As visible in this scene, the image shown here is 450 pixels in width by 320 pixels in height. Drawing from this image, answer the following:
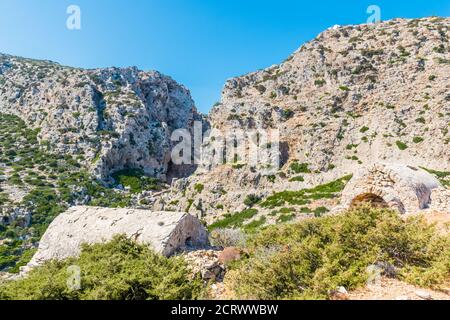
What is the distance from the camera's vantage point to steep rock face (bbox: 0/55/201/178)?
77.1 meters

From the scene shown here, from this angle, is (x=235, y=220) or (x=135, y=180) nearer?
(x=235, y=220)

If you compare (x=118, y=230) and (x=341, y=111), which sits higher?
(x=341, y=111)

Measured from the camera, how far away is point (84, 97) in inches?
3268

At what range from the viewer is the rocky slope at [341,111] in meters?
49.0

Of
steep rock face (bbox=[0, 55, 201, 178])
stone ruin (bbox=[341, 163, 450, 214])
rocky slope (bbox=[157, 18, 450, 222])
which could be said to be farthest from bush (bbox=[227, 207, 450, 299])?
steep rock face (bbox=[0, 55, 201, 178])

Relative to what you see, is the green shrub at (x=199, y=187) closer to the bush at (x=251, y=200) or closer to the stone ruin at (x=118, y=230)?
the bush at (x=251, y=200)

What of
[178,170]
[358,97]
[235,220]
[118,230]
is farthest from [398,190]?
[178,170]

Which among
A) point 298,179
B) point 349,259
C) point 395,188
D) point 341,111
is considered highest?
point 341,111

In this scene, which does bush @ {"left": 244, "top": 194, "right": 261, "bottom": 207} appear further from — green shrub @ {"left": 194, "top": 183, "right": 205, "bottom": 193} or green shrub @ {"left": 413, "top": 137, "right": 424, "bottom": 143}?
green shrub @ {"left": 413, "top": 137, "right": 424, "bottom": 143}

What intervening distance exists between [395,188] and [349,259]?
945 centimetres

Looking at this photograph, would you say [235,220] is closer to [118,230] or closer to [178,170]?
[118,230]

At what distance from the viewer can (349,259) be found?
10.9m

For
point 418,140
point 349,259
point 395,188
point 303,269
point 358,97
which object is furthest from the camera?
point 358,97

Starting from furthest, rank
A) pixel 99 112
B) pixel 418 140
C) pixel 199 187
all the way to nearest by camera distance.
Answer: pixel 99 112, pixel 199 187, pixel 418 140
